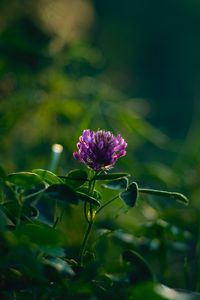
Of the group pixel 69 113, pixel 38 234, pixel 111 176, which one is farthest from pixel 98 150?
pixel 69 113

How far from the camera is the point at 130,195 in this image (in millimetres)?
836

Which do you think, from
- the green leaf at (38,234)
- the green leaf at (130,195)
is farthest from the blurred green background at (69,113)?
the green leaf at (38,234)

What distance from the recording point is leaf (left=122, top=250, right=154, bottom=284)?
906 mm

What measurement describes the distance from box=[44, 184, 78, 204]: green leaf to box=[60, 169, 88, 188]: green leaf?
1.7 inches

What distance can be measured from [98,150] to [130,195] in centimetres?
9

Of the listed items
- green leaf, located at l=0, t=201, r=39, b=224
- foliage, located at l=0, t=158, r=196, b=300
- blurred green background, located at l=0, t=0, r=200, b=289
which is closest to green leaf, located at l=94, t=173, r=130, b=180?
foliage, located at l=0, t=158, r=196, b=300

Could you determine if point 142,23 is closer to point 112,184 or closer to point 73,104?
point 73,104

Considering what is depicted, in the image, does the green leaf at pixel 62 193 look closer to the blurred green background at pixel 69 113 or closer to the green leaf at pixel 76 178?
the green leaf at pixel 76 178

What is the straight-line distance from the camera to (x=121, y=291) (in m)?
0.88

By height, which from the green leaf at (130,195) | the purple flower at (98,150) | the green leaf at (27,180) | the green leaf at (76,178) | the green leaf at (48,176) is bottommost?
the green leaf at (27,180)

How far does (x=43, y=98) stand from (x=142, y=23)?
2666 millimetres

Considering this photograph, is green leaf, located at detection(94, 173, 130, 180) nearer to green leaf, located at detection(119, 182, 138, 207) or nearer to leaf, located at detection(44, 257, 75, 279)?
green leaf, located at detection(119, 182, 138, 207)

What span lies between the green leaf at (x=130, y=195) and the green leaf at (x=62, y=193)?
6cm

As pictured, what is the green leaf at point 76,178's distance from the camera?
0.87m
